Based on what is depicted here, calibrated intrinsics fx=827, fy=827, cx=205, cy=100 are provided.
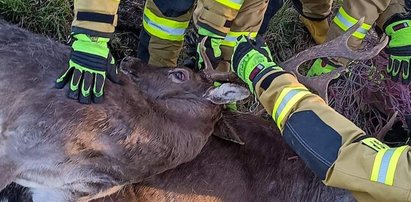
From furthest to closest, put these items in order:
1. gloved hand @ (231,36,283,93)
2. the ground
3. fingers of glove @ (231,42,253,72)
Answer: the ground < fingers of glove @ (231,42,253,72) < gloved hand @ (231,36,283,93)

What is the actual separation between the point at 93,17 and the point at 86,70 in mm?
271

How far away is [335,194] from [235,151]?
21.8 inches

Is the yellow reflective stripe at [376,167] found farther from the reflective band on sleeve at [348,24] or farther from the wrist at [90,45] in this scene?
the reflective band on sleeve at [348,24]

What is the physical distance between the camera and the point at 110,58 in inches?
152

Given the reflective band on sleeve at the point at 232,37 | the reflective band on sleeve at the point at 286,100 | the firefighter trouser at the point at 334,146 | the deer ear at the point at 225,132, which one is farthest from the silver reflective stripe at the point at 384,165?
the reflective band on sleeve at the point at 232,37

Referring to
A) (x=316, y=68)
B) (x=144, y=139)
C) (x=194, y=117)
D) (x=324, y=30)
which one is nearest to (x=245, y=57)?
(x=194, y=117)

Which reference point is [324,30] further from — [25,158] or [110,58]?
[25,158]

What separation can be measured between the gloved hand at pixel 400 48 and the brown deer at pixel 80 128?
99 cm

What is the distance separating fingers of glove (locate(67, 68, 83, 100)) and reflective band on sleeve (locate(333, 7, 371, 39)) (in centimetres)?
170

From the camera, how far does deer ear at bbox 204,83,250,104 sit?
3994 millimetres

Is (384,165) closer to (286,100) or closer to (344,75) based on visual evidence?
(286,100)

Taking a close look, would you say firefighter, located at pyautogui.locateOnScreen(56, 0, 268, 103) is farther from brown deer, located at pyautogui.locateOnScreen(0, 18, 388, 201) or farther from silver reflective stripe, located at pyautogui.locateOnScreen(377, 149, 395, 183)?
silver reflective stripe, located at pyautogui.locateOnScreen(377, 149, 395, 183)

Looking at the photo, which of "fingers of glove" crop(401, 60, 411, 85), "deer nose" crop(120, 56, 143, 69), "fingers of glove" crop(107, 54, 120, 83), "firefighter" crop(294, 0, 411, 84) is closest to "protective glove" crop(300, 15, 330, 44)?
"firefighter" crop(294, 0, 411, 84)

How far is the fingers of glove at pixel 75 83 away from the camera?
3713mm
